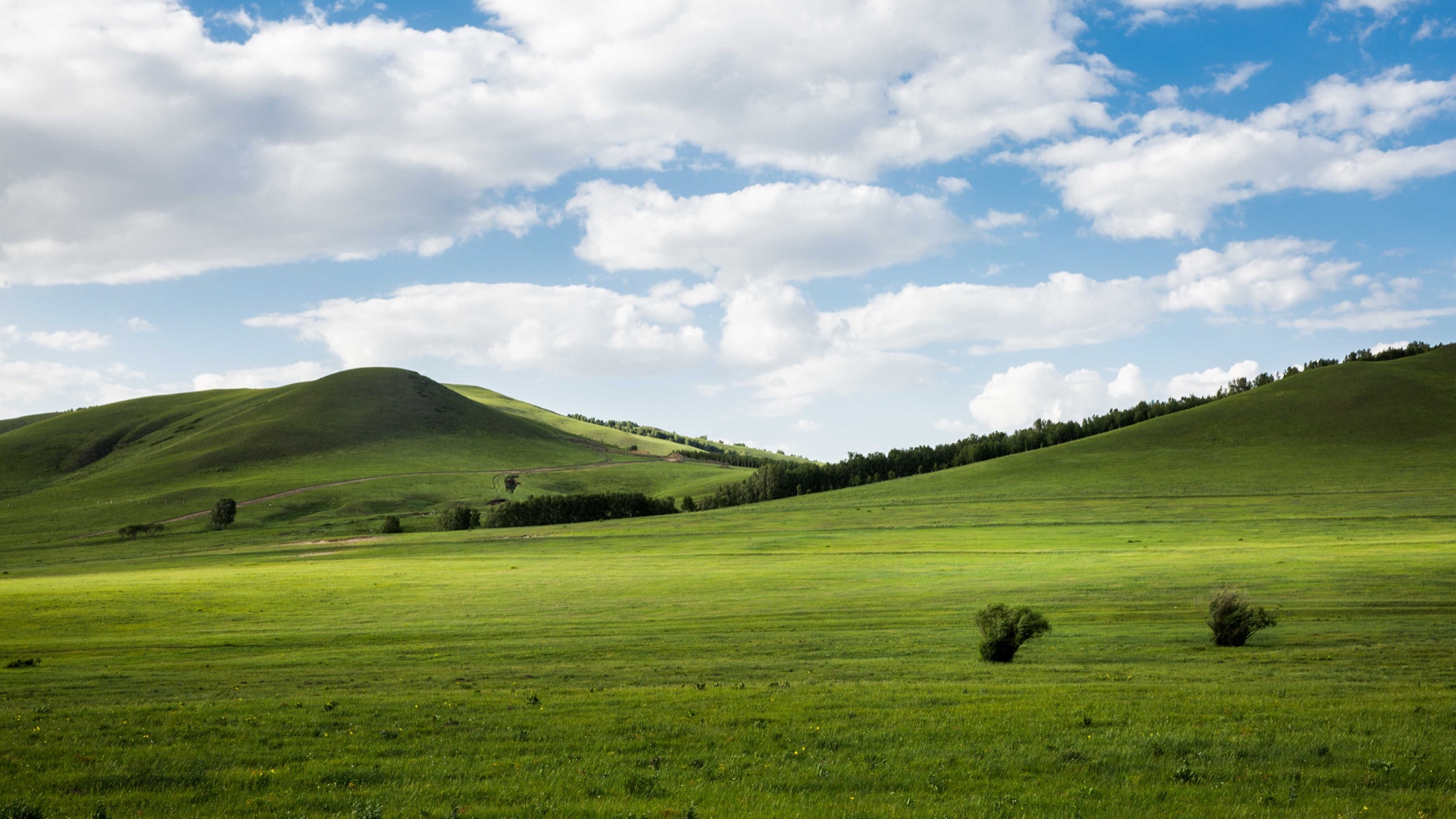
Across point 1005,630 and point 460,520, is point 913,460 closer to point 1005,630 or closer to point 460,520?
point 460,520

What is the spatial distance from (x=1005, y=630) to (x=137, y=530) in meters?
137

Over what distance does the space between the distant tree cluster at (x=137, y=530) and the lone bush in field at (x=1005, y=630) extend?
131 m

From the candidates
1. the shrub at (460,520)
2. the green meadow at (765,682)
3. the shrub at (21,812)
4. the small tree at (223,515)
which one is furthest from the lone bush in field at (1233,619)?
the small tree at (223,515)

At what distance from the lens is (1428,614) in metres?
31.3

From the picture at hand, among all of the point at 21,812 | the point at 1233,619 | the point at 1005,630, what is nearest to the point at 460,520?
the point at 1005,630

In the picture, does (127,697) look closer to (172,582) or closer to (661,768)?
(661,768)

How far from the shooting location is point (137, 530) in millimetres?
123625

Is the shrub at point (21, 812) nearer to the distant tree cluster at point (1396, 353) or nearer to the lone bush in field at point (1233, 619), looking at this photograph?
the lone bush in field at point (1233, 619)

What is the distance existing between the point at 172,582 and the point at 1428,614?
70.9 meters

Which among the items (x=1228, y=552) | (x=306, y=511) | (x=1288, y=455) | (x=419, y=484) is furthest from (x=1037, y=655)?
(x=419, y=484)

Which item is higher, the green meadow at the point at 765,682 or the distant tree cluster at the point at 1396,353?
the distant tree cluster at the point at 1396,353

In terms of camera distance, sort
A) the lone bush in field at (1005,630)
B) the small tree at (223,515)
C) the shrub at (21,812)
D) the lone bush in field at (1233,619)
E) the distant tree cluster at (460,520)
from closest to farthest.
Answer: the shrub at (21,812)
the lone bush in field at (1005,630)
the lone bush in field at (1233,619)
the distant tree cluster at (460,520)
the small tree at (223,515)

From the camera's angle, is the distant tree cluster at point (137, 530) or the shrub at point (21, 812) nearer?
the shrub at point (21, 812)

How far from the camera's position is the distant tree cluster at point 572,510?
417ft
